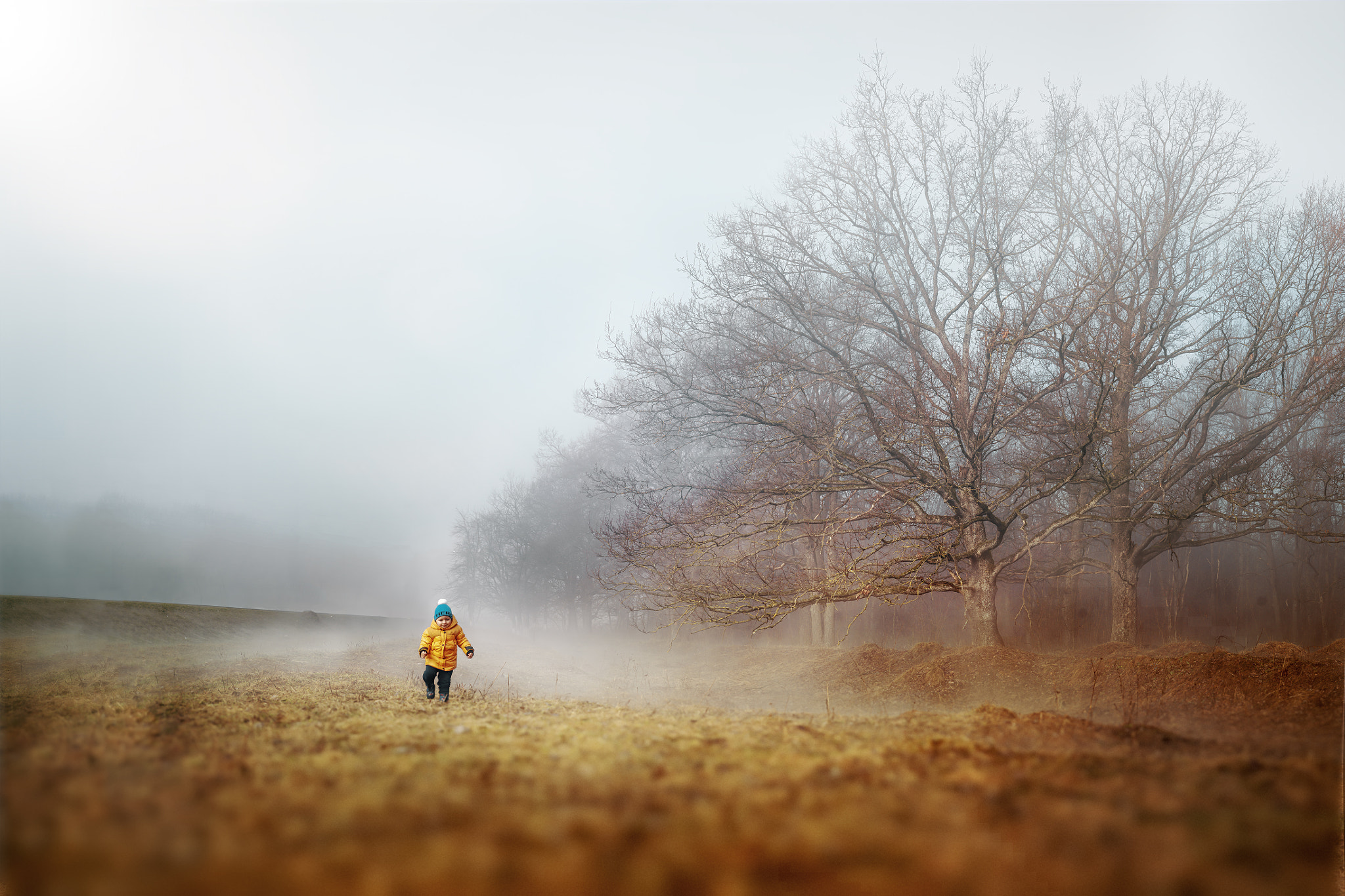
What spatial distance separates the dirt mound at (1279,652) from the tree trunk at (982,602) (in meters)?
2.76

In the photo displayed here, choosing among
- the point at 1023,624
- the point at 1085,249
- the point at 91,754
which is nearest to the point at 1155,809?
the point at 91,754

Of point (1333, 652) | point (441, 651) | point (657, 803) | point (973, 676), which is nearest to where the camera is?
point (657, 803)

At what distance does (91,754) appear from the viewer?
2447mm

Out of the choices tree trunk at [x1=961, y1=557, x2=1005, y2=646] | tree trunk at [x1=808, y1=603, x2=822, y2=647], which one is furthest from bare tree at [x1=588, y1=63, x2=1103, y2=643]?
tree trunk at [x1=808, y1=603, x2=822, y2=647]

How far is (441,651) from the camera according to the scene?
337 inches

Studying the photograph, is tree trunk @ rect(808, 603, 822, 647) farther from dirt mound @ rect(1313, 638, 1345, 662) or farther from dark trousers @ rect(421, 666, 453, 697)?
dark trousers @ rect(421, 666, 453, 697)

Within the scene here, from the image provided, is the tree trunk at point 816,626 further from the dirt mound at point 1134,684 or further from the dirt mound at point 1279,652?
the dirt mound at point 1279,652

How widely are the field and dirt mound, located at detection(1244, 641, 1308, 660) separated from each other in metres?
1.97

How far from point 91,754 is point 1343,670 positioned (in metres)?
9.77

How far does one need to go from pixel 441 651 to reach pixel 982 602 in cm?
766

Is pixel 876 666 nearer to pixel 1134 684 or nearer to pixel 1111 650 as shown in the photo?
pixel 1111 650

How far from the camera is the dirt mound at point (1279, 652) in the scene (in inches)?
280

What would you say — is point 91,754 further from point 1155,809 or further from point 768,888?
point 1155,809

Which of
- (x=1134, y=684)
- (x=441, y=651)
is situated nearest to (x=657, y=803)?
(x=441, y=651)
